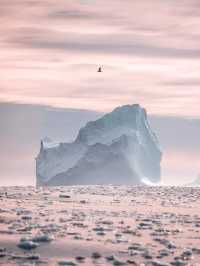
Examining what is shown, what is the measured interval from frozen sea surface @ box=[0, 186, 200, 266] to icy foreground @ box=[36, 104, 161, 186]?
47.0 metres

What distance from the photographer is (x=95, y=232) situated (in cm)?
3531

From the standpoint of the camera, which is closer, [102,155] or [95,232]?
[95,232]

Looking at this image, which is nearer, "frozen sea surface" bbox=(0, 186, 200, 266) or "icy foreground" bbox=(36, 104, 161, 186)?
"frozen sea surface" bbox=(0, 186, 200, 266)

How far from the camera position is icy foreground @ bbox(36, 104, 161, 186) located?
102m

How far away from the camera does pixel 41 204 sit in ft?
159

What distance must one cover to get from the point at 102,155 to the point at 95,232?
67959mm

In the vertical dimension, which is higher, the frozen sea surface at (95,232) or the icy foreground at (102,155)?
the icy foreground at (102,155)

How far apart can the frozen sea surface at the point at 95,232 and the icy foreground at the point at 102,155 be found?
154 feet

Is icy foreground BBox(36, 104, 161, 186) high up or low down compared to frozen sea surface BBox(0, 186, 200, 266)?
up

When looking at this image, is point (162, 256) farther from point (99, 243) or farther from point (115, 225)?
point (115, 225)

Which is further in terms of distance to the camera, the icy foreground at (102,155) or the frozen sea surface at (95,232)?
the icy foreground at (102,155)

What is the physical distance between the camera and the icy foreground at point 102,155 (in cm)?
10250

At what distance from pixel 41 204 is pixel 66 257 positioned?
18622 millimetres

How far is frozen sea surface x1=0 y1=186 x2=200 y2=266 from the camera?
29.9 m
